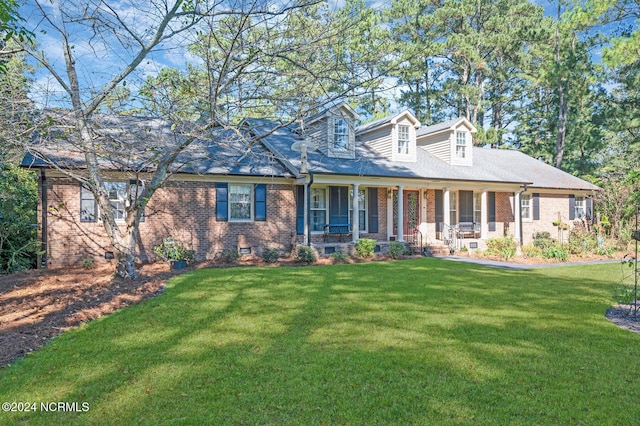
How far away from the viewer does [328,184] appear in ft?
50.9

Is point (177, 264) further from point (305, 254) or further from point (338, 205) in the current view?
point (338, 205)

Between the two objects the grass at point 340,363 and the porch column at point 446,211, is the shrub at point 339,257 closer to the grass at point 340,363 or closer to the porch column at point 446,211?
the grass at point 340,363

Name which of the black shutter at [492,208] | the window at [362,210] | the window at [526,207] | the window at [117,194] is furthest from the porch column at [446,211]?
the window at [117,194]

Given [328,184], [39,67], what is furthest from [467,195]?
[39,67]

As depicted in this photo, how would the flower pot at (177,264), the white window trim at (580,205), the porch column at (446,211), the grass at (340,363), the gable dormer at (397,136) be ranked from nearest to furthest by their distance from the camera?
the grass at (340,363), the flower pot at (177,264), the porch column at (446,211), the gable dormer at (397,136), the white window trim at (580,205)

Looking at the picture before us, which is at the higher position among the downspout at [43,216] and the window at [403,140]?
the window at [403,140]

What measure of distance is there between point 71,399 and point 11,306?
14.5 feet

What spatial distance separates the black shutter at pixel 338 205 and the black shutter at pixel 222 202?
166 inches

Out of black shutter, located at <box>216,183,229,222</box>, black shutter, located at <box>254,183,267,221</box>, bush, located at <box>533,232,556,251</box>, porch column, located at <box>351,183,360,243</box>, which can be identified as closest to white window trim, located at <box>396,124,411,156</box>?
porch column, located at <box>351,183,360,243</box>

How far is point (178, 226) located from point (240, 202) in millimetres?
2313

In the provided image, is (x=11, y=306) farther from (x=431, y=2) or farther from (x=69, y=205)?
(x=431, y=2)

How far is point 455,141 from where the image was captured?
18.9 metres

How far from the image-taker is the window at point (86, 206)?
39.5ft

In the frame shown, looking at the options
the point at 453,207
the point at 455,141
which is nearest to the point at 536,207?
the point at 453,207
